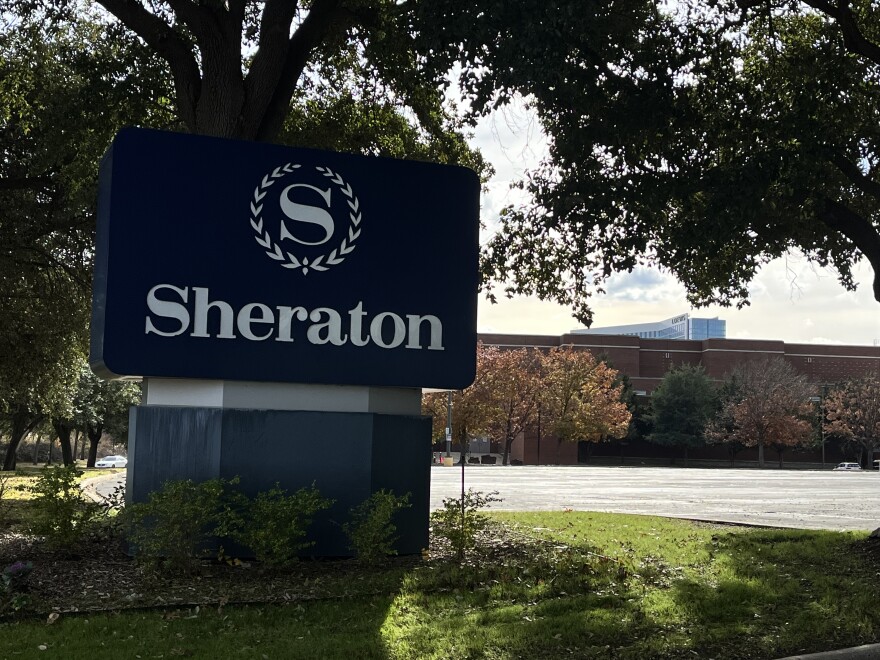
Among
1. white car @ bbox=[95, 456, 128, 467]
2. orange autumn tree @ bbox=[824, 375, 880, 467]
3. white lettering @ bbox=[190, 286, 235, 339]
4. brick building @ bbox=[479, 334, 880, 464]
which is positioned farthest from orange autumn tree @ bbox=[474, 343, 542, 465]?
white lettering @ bbox=[190, 286, 235, 339]

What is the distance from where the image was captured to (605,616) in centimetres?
715

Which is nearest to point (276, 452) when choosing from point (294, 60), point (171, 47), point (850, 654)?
point (850, 654)

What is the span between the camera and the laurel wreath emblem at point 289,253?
9945mm

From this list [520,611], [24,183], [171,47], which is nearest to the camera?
[520,611]

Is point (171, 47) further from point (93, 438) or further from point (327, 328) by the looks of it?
point (93, 438)

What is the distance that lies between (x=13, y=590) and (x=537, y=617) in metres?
4.30

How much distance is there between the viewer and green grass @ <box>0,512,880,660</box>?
6227mm

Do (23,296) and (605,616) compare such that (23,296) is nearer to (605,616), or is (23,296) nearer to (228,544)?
(228,544)

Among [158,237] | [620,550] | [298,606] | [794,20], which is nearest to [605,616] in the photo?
[298,606]

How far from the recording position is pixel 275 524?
866cm

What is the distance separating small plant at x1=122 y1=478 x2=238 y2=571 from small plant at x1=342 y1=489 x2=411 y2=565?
138 centimetres

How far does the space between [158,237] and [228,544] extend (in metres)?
3.33

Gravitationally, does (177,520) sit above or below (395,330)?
below

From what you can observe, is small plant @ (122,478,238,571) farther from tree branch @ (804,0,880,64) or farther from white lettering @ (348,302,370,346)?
tree branch @ (804,0,880,64)
